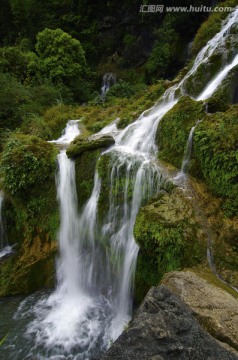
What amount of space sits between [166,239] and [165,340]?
233 cm

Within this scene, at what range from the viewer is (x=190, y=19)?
17.3 metres

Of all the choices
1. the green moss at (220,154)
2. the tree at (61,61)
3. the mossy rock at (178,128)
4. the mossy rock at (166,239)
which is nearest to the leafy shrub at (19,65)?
the tree at (61,61)

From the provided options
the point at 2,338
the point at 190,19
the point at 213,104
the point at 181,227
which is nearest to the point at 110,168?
the point at 181,227

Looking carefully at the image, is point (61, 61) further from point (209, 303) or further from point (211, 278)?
point (209, 303)

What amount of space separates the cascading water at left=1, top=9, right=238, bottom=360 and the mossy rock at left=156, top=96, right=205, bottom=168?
1.48 ft

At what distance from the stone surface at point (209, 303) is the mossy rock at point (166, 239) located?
1.77 ft

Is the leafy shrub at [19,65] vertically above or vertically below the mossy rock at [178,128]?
above

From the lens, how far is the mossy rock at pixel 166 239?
4.82 m

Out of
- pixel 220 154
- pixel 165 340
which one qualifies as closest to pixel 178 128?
pixel 220 154

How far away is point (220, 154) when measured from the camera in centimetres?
564

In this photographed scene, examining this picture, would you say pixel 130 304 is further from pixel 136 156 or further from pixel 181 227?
pixel 136 156

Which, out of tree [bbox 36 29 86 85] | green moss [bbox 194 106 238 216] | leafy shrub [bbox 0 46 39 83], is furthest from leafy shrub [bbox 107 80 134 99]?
green moss [bbox 194 106 238 216]
